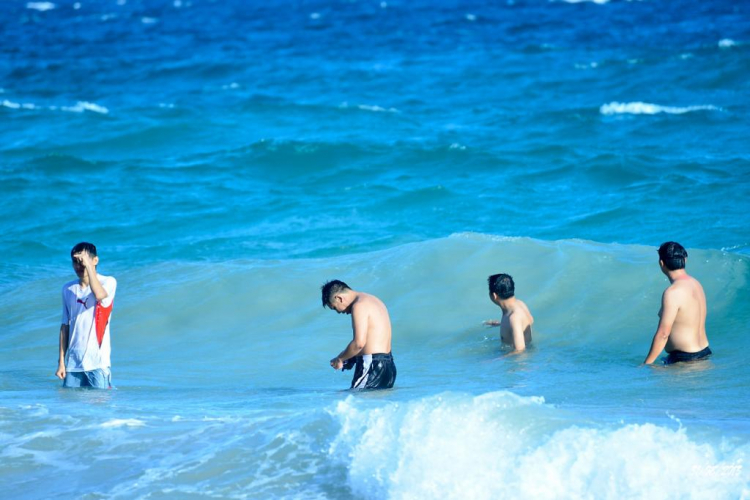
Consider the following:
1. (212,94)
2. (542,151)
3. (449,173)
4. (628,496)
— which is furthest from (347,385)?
(212,94)

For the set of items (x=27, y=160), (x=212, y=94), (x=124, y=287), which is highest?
(x=212, y=94)

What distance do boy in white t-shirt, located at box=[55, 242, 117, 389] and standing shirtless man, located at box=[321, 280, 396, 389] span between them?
5.70 feet

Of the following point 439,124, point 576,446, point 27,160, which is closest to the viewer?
point 576,446

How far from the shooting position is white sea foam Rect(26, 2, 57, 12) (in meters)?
54.5

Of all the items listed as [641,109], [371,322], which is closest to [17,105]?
[641,109]

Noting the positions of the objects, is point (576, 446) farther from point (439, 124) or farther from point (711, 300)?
point (439, 124)

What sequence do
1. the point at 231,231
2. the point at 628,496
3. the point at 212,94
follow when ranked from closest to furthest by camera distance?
the point at 628,496 → the point at 231,231 → the point at 212,94

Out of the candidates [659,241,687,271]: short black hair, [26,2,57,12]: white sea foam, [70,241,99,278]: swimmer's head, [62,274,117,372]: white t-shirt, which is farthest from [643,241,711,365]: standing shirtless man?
[26,2,57,12]: white sea foam

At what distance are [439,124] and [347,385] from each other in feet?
50.1

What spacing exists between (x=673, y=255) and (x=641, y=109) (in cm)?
1611

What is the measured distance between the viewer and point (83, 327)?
7367mm

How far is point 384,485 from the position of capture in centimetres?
526

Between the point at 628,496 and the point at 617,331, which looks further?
the point at 617,331

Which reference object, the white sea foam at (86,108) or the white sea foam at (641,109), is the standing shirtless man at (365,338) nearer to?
the white sea foam at (641,109)
